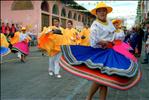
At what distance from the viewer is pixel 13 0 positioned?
123ft

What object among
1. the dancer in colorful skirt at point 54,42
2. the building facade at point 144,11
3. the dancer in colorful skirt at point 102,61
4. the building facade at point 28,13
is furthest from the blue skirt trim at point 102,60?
the building facade at point 144,11

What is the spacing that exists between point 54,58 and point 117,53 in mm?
5366

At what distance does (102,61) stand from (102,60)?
1.2 inches

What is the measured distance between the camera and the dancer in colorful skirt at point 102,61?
20.2ft

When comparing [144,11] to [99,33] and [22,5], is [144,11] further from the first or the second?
[99,33]

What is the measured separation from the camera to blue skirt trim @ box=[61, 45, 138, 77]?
6.17 meters

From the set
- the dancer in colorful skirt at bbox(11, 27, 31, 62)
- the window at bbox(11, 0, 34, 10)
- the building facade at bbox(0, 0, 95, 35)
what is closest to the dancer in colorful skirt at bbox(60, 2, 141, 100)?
the dancer in colorful skirt at bbox(11, 27, 31, 62)

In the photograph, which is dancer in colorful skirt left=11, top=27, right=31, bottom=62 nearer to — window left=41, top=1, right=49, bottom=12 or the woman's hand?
the woman's hand

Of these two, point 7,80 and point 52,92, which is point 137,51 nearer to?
point 7,80

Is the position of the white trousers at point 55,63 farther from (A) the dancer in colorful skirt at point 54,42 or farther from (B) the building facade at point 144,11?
(B) the building facade at point 144,11

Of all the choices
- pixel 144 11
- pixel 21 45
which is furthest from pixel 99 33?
pixel 144 11

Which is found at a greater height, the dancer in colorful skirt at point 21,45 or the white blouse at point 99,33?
the white blouse at point 99,33

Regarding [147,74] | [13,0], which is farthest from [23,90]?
[13,0]

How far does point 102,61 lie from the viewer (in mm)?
6363
